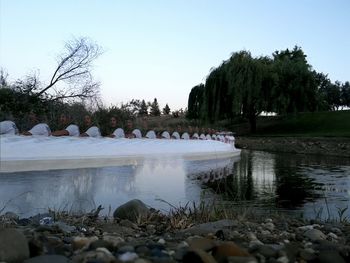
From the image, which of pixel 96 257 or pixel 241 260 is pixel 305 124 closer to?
pixel 241 260

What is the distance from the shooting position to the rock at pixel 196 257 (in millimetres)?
3303

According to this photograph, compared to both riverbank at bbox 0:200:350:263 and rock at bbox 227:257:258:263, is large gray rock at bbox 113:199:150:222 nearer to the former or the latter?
riverbank at bbox 0:200:350:263

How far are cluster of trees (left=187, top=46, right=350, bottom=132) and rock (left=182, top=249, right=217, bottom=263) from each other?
39.5 metres

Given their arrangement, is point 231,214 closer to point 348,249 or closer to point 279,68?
point 348,249

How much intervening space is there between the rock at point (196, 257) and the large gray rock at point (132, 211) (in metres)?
3.48

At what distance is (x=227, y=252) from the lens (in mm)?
3648

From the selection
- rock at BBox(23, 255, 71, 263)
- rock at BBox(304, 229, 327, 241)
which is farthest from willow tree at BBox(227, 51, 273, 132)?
rock at BBox(23, 255, 71, 263)

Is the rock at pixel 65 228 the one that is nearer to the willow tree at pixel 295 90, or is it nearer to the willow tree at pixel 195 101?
the willow tree at pixel 295 90

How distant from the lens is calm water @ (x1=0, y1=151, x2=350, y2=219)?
8118mm

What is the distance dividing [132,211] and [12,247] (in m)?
3.56

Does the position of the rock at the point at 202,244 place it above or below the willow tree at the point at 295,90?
below

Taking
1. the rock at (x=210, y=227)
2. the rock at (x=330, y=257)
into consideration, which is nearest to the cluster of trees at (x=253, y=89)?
Answer: the rock at (x=210, y=227)

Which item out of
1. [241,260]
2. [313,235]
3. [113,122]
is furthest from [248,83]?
[241,260]

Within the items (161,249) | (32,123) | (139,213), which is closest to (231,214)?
(139,213)
